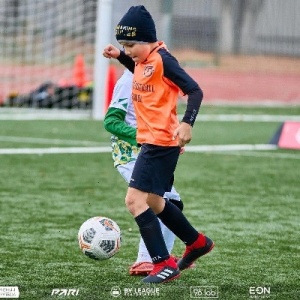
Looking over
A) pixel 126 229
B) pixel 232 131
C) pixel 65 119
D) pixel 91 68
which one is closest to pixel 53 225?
pixel 126 229

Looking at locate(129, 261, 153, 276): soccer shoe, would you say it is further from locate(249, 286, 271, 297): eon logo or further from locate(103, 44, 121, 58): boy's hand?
locate(103, 44, 121, 58): boy's hand

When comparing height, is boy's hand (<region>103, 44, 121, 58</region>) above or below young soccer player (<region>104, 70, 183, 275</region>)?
above

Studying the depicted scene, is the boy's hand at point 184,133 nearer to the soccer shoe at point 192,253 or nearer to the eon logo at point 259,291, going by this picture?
the soccer shoe at point 192,253

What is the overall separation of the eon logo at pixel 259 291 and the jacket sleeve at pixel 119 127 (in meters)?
1.10

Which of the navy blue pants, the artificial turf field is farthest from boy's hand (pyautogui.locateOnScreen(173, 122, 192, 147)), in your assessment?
the artificial turf field

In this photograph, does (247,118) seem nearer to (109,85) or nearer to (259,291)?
(109,85)

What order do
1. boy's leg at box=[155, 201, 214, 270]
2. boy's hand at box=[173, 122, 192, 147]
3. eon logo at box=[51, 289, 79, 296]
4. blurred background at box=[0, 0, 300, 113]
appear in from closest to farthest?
eon logo at box=[51, 289, 79, 296], boy's hand at box=[173, 122, 192, 147], boy's leg at box=[155, 201, 214, 270], blurred background at box=[0, 0, 300, 113]

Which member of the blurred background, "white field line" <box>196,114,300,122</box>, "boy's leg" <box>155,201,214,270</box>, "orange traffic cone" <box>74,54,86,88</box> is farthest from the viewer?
"orange traffic cone" <box>74,54,86,88</box>

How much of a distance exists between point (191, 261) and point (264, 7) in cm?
2162

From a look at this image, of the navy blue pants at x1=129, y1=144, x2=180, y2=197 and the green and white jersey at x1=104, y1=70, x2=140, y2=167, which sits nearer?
the navy blue pants at x1=129, y1=144, x2=180, y2=197

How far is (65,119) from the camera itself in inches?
658

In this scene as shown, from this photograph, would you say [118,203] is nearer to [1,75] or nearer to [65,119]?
[65,119]

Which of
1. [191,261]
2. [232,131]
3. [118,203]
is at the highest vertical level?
[191,261]

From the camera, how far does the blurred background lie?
18.2 meters
